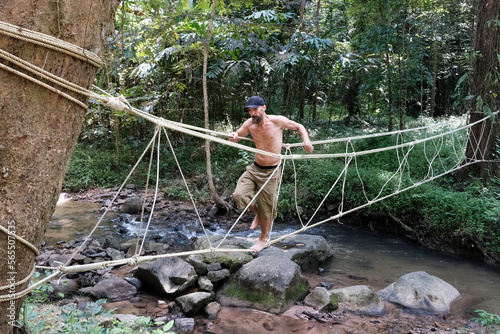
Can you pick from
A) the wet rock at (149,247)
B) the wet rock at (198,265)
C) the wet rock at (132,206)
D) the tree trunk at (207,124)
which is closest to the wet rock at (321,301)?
the wet rock at (198,265)

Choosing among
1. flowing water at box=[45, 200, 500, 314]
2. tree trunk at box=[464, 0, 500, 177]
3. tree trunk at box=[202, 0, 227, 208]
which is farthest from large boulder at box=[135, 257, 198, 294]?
tree trunk at box=[464, 0, 500, 177]

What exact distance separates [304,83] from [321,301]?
17.5 feet

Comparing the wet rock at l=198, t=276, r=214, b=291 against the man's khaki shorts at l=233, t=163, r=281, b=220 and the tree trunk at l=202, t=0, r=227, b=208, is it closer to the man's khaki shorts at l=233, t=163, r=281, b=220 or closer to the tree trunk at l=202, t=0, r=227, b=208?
the man's khaki shorts at l=233, t=163, r=281, b=220

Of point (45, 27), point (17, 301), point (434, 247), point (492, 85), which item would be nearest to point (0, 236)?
point (17, 301)

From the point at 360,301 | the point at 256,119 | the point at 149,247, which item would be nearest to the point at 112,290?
the point at 149,247

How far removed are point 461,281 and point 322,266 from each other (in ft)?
4.37

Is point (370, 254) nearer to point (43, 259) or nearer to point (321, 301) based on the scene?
point (321, 301)

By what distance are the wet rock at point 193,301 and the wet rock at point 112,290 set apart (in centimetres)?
45

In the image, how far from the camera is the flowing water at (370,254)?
3.54 m

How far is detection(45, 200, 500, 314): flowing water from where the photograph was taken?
354cm

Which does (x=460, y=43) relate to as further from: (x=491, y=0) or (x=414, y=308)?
(x=414, y=308)

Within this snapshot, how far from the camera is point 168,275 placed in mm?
3061

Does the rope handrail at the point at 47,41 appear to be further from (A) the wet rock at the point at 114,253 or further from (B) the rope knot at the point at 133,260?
(A) the wet rock at the point at 114,253

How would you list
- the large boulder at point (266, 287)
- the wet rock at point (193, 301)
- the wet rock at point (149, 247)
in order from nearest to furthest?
the wet rock at point (193, 301) < the large boulder at point (266, 287) < the wet rock at point (149, 247)
